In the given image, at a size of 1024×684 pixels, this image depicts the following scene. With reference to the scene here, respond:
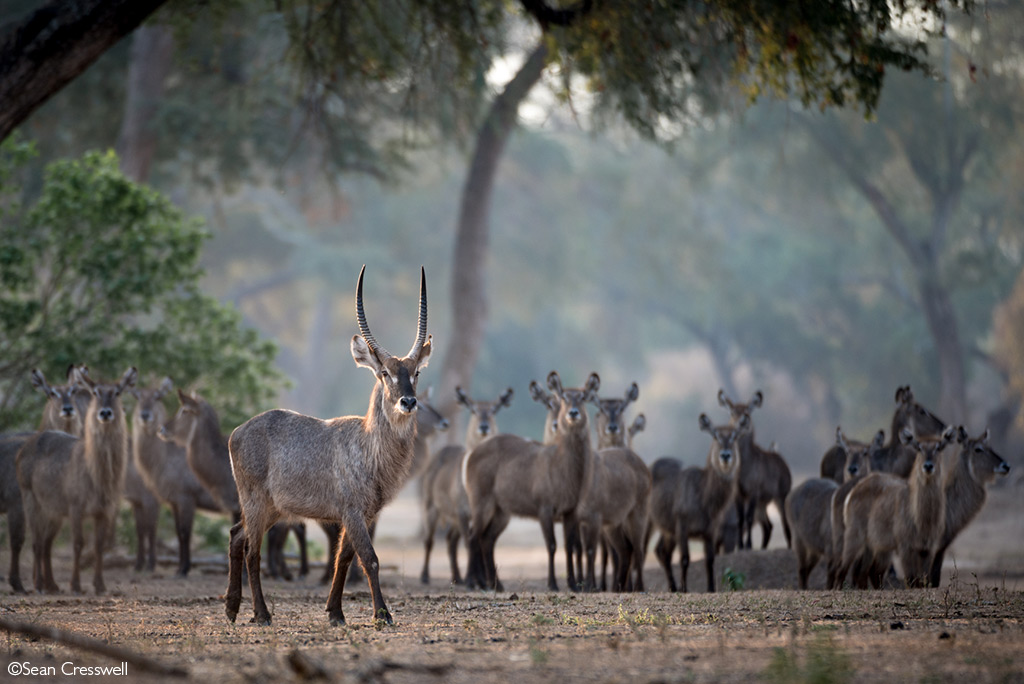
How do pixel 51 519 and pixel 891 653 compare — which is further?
pixel 51 519

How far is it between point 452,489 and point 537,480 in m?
2.46

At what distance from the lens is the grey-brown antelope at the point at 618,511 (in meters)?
10.7

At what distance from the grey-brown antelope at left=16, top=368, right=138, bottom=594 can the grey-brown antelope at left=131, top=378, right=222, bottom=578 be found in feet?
6.20

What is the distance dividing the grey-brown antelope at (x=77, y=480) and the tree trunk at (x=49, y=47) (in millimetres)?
2928

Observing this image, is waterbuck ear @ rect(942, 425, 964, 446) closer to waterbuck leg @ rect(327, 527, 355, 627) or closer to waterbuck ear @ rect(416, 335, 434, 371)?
waterbuck ear @ rect(416, 335, 434, 371)

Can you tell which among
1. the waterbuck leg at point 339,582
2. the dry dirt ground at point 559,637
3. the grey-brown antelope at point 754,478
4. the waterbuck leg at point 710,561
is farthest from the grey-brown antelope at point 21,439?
the grey-brown antelope at point 754,478

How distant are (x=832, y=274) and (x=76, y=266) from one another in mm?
29933

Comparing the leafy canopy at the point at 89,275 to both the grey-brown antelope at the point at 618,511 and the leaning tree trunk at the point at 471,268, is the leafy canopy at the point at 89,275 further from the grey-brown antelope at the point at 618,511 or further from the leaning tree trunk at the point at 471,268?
the leaning tree trunk at the point at 471,268

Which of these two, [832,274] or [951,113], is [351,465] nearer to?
[951,113]

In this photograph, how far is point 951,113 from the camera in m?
28.6

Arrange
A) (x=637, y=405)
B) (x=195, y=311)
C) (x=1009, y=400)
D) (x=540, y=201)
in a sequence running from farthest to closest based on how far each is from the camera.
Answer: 1. (x=637, y=405)
2. (x=540, y=201)
3. (x=1009, y=400)
4. (x=195, y=311)

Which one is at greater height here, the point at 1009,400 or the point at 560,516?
the point at 1009,400

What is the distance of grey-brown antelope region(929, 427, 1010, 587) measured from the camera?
10086 mm

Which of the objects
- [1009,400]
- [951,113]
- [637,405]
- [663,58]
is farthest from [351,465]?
[637,405]
